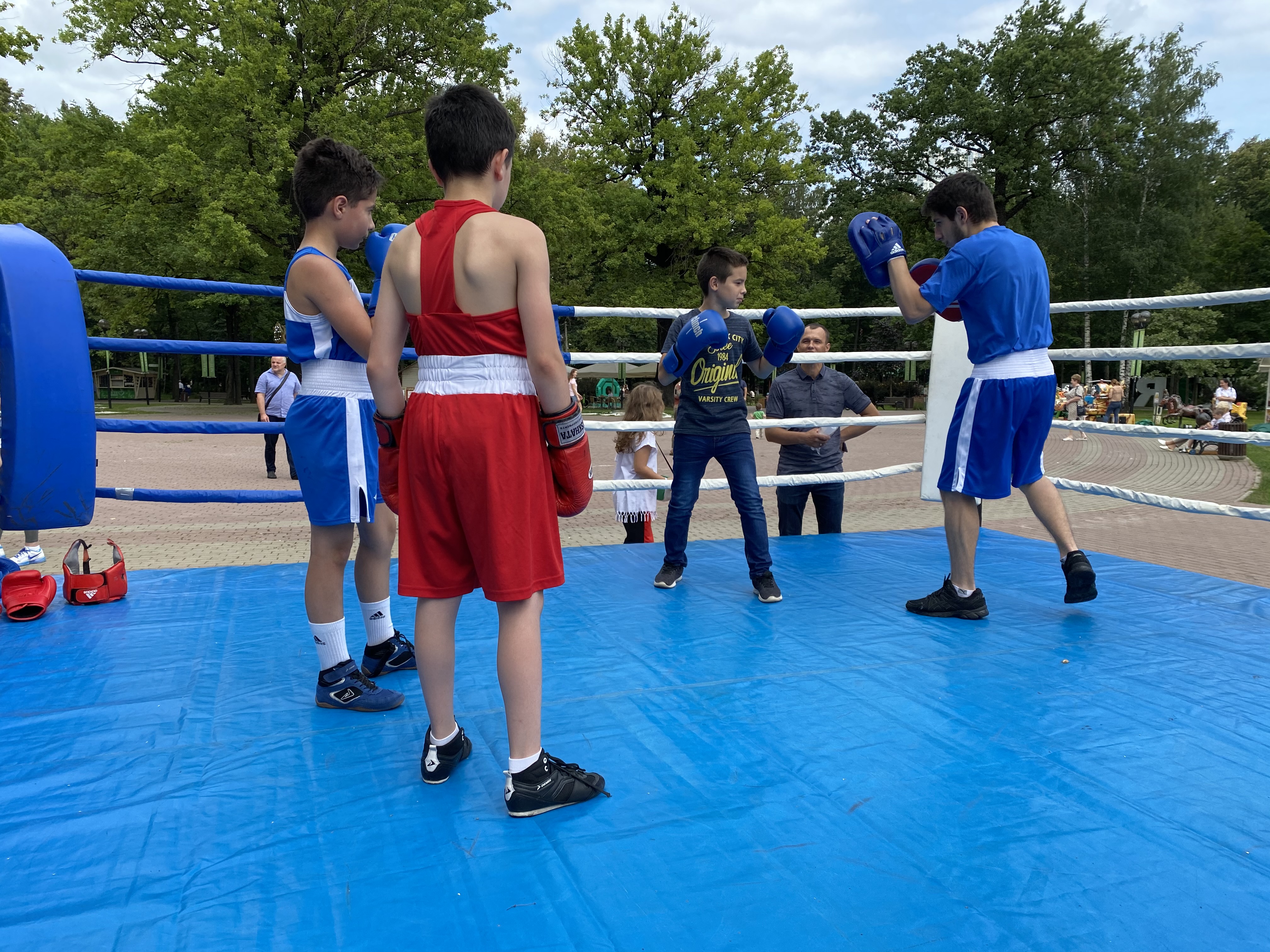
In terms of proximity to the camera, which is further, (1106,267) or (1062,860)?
(1106,267)

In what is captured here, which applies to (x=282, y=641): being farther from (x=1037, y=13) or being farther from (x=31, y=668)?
(x=1037, y=13)

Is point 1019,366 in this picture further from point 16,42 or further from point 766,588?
point 16,42

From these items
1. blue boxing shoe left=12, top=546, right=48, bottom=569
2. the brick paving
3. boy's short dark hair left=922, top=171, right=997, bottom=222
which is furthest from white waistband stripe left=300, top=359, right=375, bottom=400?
blue boxing shoe left=12, top=546, right=48, bottom=569

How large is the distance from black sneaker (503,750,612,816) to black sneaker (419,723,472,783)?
0.18 meters

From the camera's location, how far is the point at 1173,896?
1.61m

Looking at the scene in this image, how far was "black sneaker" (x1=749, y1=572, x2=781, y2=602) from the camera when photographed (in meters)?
3.70

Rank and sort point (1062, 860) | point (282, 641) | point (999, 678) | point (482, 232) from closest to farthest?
point (1062, 860), point (482, 232), point (999, 678), point (282, 641)

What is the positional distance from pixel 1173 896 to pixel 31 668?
336 cm

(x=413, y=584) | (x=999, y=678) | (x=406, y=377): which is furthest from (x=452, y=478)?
(x=406, y=377)

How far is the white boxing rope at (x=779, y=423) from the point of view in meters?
4.57

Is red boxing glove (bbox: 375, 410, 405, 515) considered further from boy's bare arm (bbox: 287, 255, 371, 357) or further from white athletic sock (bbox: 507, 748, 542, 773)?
white athletic sock (bbox: 507, 748, 542, 773)

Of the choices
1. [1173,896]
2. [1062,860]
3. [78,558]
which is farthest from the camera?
[78,558]

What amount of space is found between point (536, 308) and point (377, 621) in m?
1.46

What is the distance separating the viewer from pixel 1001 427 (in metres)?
3.36
